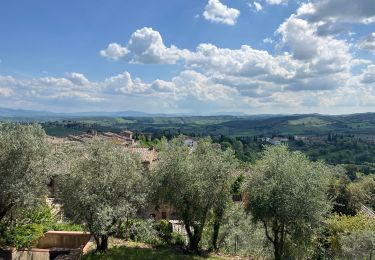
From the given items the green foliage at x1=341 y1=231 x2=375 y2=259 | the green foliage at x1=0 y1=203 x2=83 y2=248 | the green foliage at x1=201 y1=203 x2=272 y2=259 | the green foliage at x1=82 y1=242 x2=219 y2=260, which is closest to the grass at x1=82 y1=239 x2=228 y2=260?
the green foliage at x1=82 y1=242 x2=219 y2=260

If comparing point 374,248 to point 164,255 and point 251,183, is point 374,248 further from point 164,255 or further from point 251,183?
point 164,255

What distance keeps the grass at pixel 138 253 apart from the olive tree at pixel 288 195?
4156 mm

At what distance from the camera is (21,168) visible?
70.8 ft

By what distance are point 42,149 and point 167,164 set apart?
748 cm

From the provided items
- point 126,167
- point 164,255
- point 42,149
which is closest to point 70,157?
point 42,149

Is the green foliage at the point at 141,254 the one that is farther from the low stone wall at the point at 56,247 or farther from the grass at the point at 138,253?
the low stone wall at the point at 56,247

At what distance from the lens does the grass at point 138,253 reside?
859 inches

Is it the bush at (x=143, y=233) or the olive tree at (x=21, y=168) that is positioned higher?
the olive tree at (x=21, y=168)

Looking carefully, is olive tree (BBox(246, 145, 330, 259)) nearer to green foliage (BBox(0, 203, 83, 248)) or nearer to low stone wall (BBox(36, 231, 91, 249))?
low stone wall (BBox(36, 231, 91, 249))

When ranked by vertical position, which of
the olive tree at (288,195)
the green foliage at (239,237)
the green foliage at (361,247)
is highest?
the olive tree at (288,195)

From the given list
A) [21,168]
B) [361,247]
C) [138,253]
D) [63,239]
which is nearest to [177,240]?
[138,253]

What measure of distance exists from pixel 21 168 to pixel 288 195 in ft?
50.0

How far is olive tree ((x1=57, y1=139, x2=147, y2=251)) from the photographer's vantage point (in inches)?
790

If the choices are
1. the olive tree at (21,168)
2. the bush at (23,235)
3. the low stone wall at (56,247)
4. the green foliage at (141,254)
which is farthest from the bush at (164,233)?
the olive tree at (21,168)
